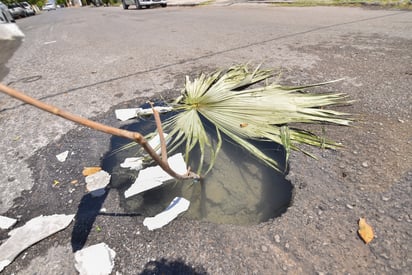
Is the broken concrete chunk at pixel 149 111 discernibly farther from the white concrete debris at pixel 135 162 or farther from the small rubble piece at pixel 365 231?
the small rubble piece at pixel 365 231

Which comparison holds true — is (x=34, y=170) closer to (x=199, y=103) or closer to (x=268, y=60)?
(x=199, y=103)

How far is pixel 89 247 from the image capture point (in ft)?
4.16

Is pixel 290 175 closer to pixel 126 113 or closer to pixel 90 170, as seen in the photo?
pixel 90 170

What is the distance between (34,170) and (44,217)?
1.89 ft

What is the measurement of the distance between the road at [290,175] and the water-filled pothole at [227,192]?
0.35 ft

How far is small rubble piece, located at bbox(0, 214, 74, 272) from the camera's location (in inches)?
49.8

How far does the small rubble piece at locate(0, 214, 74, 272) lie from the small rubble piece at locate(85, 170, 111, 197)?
0.22 meters

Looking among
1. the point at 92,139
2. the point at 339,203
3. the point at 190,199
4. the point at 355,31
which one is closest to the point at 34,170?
the point at 92,139

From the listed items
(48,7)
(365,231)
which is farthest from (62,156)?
(48,7)

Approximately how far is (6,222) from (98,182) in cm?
53

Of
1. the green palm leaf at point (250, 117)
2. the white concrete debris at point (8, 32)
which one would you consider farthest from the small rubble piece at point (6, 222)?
the white concrete debris at point (8, 32)

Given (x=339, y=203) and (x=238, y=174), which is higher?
(x=339, y=203)

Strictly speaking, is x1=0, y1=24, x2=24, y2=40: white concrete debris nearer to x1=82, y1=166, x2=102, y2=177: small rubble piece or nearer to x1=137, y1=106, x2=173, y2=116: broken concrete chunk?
x1=137, y1=106, x2=173, y2=116: broken concrete chunk

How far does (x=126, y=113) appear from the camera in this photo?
101 inches
